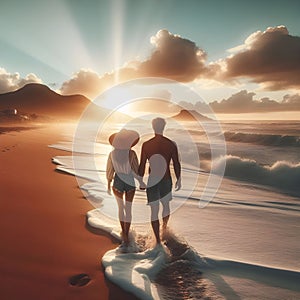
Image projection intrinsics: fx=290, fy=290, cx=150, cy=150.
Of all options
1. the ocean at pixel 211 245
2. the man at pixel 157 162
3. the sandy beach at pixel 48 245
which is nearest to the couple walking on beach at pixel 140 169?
the man at pixel 157 162

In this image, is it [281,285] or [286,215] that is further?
[286,215]

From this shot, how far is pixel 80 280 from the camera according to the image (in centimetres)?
362

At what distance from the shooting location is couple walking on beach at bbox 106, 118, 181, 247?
184 inches

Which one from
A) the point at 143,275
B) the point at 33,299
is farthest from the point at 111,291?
the point at 33,299

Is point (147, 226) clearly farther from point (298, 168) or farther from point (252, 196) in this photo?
point (298, 168)

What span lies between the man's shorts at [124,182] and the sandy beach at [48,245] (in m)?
0.93

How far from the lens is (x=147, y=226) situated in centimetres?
562

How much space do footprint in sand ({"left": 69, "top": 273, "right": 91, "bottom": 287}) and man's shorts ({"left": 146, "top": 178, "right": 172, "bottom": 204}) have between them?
158 cm

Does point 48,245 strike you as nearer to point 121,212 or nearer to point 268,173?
point 121,212

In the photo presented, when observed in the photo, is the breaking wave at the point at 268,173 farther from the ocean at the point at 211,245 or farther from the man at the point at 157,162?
the man at the point at 157,162

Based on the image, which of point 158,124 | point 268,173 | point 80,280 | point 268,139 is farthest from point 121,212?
point 268,139

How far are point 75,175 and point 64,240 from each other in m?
5.26

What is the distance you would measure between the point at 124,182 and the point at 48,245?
1501mm

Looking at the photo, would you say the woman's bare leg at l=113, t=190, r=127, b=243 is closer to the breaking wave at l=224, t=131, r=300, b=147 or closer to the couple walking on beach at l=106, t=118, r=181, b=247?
the couple walking on beach at l=106, t=118, r=181, b=247
